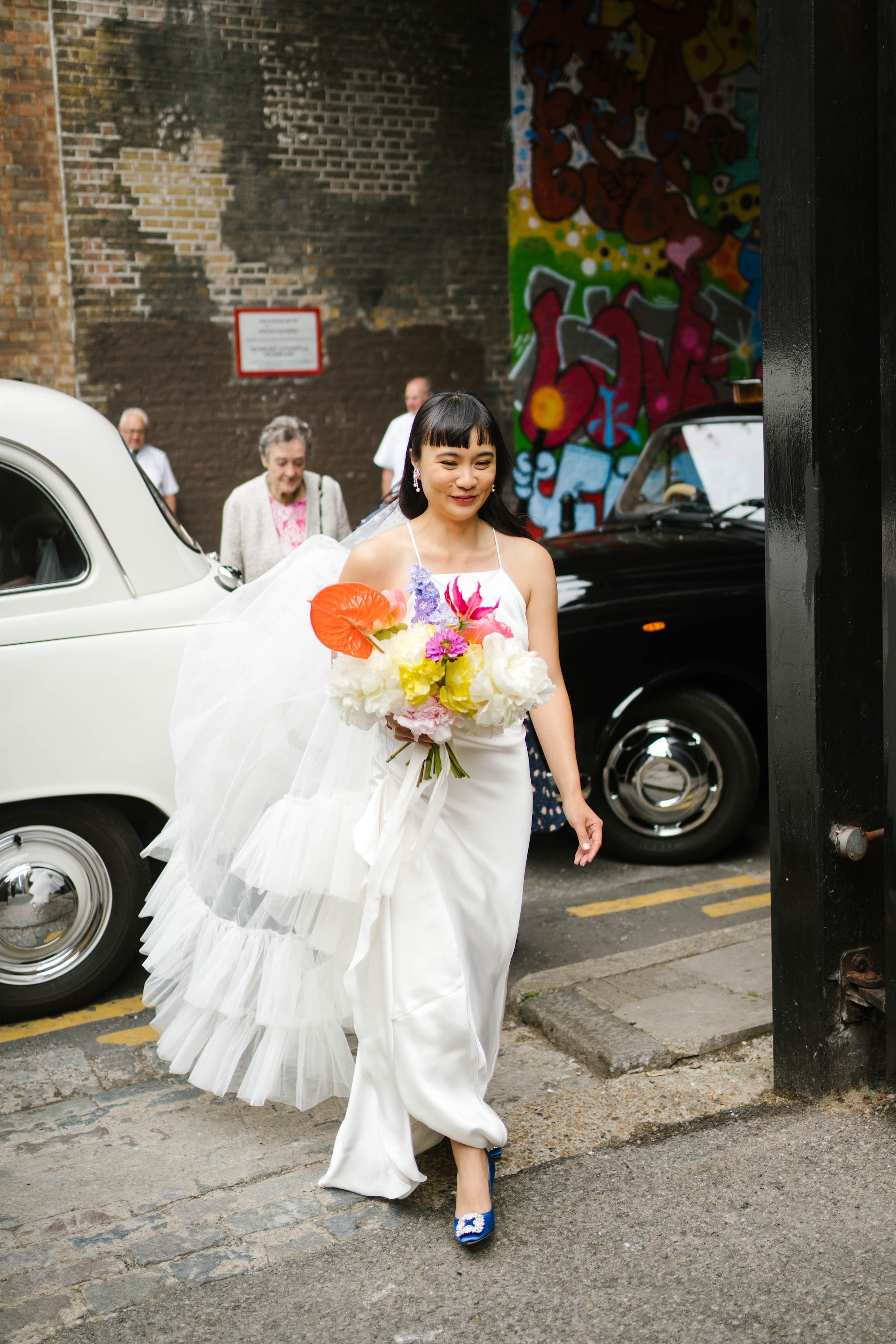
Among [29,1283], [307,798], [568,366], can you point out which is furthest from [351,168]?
[29,1283]

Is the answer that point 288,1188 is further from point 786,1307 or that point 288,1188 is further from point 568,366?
point 568,366

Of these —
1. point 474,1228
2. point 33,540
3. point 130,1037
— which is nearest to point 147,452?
point 33,540

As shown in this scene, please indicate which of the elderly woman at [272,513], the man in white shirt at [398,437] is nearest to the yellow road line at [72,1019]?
the elderly woman at [272,513]

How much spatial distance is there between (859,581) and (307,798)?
161 cm

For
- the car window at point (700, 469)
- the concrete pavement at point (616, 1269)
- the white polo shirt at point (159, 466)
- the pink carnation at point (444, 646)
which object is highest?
the white polo shirt at point (159, 466)

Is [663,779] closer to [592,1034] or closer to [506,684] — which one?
[592,1034]

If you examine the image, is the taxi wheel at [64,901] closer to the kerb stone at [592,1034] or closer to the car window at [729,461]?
the kerb stone at [592,1034]

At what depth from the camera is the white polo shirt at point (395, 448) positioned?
11.1 meters

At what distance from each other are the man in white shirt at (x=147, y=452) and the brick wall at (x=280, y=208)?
0.19m

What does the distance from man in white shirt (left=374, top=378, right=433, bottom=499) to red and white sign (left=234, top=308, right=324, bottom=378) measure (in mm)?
1175

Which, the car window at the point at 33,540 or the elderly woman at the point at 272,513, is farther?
the elderly woman at the point at 272,513

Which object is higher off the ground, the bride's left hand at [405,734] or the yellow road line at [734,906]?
the bride's left hand at [405,734]

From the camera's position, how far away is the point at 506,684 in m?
2.87

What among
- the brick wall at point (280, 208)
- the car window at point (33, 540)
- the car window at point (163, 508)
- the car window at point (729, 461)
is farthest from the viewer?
the brick wall at point (280, 208)
